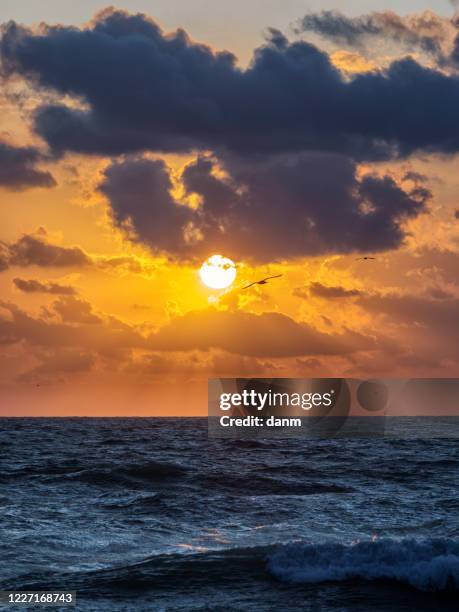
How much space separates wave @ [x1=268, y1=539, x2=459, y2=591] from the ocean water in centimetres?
4

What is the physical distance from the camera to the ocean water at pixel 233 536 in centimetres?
1838

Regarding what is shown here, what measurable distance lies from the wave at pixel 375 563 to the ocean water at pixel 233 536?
0.04 metres

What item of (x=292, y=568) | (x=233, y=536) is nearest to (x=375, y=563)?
(x=292, y=568)

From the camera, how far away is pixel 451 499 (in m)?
33.3

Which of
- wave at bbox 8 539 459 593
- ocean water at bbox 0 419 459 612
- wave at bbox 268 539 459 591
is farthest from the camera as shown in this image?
wave at bbox 268 539 459 591

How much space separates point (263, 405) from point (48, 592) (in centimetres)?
12417

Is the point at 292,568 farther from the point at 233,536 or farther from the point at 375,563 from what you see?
the point at 233,536

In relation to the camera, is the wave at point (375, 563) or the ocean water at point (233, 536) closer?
the ocean water at point (233, 536)

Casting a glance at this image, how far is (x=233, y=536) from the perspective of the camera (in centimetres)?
2470

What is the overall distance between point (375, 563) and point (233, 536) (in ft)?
18.4

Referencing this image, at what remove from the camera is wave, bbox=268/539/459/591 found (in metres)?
Answer: 19.6

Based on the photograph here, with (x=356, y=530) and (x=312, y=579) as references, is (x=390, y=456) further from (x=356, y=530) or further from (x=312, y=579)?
(x=312, y=579)

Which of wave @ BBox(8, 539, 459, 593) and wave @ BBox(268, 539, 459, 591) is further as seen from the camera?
wave @ BBox(268, 539, 459, 591)

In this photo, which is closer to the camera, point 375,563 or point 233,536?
point 375,563
